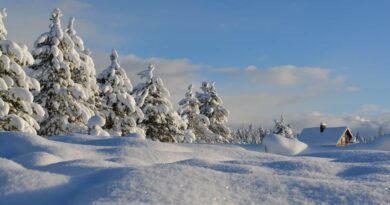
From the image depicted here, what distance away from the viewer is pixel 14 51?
18453mm

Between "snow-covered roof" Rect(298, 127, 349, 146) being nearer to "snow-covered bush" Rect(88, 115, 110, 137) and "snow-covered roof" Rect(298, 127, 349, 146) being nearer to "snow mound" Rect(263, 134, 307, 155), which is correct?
"snow-covered bush" Rect(88, 115, 110, 137)

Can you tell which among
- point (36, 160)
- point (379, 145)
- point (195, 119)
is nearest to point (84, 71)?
point (195, 119)

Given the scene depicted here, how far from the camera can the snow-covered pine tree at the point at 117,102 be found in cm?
2661

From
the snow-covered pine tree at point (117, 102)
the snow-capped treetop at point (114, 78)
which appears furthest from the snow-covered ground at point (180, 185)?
the snow-capped treetop at point (114, 78)

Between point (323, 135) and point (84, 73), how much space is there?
1249 inches

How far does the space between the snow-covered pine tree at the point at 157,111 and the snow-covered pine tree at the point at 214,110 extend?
9.14 meters

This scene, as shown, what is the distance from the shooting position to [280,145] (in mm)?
11430

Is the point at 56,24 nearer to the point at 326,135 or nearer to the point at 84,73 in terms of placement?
the point at 84,73

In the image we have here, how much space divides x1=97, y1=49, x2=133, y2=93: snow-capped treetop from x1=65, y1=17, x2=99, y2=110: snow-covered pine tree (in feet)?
5.69

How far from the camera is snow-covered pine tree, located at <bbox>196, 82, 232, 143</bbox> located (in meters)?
39.4

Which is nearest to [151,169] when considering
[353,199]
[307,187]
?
[307,187]

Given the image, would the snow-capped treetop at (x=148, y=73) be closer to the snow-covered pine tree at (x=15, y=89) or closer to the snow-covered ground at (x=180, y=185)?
the snow-covered pine tree at (x=15, y=89)

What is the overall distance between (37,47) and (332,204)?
22.7 m

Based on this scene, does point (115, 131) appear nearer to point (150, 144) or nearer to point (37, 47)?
point (37, 47)
